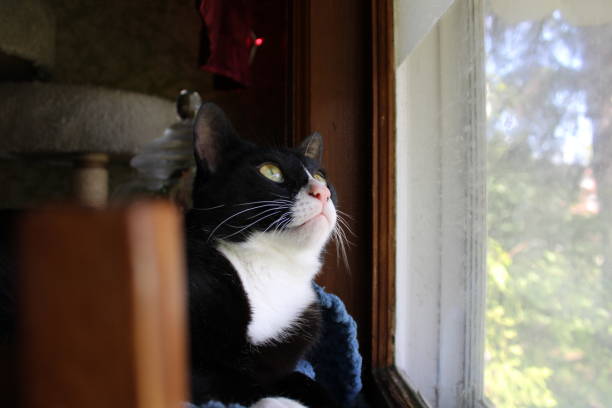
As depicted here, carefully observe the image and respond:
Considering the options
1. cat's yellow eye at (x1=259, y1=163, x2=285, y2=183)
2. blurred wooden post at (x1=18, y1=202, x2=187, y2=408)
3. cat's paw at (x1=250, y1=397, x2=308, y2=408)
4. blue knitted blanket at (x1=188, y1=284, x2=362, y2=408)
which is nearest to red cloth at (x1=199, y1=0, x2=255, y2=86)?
cat's yellow eye at (x1=259, y1=163, x2=285, y2=183)

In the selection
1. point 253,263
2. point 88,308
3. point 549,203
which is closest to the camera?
point 88,308

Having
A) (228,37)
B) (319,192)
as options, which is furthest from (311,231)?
(228,37)

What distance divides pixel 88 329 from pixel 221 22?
1734 mm

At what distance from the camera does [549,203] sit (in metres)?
0.47

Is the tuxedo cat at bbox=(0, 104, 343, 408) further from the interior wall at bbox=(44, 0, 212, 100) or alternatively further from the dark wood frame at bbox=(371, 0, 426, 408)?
the interior wall at bbox=(44, 0, 212, 100)

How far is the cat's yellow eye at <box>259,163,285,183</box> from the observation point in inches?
28.7

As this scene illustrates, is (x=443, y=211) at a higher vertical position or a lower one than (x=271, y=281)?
higher

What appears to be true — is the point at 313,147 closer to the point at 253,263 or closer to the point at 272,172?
the point at 272,172

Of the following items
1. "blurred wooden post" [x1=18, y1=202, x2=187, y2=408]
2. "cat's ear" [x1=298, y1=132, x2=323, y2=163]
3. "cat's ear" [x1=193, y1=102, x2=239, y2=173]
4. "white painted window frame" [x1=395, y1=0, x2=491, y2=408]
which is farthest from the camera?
"cat's ear" [x1=298, y1=132, x2=323, y2=163]

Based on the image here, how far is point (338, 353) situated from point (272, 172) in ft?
1.22

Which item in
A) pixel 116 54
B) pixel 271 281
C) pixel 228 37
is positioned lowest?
pixel 271 281

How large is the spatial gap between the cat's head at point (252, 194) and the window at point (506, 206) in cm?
23

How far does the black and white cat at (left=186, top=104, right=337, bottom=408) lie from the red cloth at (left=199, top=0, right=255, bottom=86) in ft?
3.11

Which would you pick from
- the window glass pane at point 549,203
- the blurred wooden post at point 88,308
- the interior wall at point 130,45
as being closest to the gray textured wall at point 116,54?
the interior wall at point 130,45
